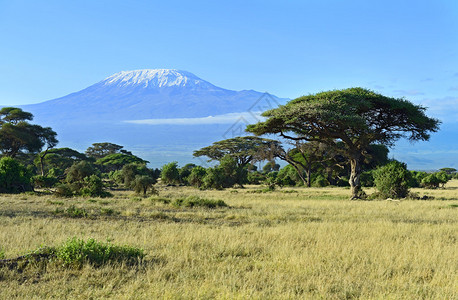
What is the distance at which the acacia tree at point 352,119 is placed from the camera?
Result: 2519cm

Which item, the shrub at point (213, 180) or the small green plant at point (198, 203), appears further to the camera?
the shrub at point (213, 180)

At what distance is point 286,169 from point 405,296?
198 feet

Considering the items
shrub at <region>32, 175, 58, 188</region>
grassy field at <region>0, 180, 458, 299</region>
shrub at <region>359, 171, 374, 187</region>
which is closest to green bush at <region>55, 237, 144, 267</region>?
grassy field at <region>0, 180, 458, 299</region>

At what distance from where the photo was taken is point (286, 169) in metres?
65.2

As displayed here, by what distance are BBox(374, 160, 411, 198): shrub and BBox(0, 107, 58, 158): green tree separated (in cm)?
4287

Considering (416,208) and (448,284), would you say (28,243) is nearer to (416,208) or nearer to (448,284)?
(448,284)

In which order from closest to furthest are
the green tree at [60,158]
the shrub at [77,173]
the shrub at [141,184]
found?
the shrub at [141,184] < the shrub at [77,173] < the green tree at [60,158]

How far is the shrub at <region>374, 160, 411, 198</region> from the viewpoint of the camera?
2538cm

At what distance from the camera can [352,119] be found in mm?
24734

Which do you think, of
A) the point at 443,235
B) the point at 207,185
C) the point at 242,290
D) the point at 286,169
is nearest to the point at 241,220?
the point at 443,235

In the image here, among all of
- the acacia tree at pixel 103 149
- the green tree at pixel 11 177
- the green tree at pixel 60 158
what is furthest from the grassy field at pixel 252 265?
A: the acacia tree at pixel 103 149

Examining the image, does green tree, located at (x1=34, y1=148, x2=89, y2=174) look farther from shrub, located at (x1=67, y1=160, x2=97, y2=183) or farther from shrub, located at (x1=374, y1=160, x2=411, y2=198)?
shrub, located at (x1=374, y1=160, x2=411, y2=198)

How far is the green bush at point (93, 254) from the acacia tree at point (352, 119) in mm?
19400

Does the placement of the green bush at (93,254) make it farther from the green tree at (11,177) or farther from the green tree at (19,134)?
the green tree at (19,134)
